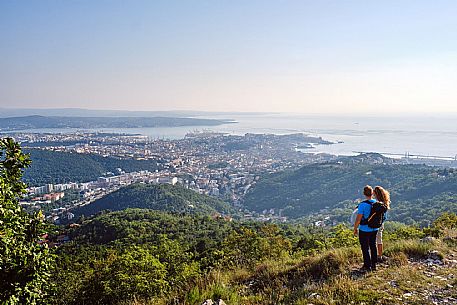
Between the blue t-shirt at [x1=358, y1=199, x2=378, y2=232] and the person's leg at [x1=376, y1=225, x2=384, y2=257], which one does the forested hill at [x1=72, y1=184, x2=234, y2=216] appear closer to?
the person's leg at [x1=376, y1=225, x2=384, y2=257]

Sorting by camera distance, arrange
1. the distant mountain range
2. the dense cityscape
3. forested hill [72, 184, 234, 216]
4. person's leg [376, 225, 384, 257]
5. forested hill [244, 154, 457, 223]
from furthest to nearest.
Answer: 1. the distant mountain range
2. the dense cityscape
3. forested hill [72, 184, 234, 216]
4. forested hill [244, 154, 457, 223]
5. person's leg [376, 225, 384, 257]

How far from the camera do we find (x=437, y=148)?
84500mm

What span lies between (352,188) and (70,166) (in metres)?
63.2

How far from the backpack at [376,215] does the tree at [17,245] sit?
432cm

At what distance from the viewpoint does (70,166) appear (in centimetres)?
7506

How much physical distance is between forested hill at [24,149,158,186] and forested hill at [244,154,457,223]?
36.8 m

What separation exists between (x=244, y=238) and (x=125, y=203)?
1520 inches

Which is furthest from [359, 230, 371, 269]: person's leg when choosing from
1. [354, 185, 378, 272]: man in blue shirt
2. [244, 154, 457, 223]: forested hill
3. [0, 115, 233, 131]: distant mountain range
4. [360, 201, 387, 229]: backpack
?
[0, 115, 233, 131]: distant mountain range

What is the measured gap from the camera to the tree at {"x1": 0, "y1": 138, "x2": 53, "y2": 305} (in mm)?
3346

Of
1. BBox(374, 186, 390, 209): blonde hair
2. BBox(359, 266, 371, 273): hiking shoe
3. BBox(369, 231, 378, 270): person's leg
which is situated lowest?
BBox(359, 266, 371, 273): hiking shoe

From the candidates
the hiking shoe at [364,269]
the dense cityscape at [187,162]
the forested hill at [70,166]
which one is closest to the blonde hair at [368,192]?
the hiking shoe at [364,269]

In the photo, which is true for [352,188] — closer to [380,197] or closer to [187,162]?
[380,197]

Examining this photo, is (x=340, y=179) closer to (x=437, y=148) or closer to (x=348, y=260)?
(x=437, y=148)

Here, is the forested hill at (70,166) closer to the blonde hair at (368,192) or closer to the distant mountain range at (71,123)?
the distant mountain range at (71,123)
